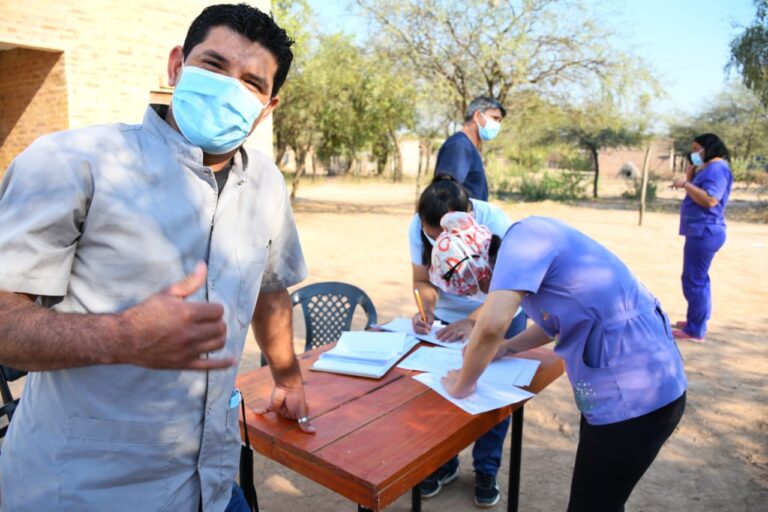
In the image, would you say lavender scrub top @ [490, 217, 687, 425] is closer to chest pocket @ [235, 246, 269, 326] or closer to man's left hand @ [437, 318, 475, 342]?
chest pocket @ [235, 246, 269, 326]

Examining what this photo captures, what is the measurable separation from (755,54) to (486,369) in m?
17.7

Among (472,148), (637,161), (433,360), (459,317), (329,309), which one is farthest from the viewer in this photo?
(637,161)

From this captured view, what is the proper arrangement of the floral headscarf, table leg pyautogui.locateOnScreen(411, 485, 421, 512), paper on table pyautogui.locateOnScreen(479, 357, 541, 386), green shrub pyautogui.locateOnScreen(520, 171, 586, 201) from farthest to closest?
green shrub pyautogui.locateOnScreen(520, 171, 586, 201)
table leg pyautogui.locateOnScreen(411, 485, 421, 512)
paper on table pyautogui.locateOnScreen(479, 357, 541, 386)
the floral headscarf

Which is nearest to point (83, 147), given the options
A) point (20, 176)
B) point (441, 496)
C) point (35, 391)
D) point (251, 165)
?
point (20, 176)

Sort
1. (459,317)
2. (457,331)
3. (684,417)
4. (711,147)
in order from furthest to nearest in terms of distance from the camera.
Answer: (711,147), (684,417), (459,317), (457,331)

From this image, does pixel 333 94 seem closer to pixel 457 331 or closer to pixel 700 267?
pixel 700 267

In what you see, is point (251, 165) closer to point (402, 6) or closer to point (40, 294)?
point (40, 294)

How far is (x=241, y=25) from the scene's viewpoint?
4.42 feet

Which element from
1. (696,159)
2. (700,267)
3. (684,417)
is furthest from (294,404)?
(696,159)

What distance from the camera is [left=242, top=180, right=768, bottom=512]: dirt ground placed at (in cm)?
301

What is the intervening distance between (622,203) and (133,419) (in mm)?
22484

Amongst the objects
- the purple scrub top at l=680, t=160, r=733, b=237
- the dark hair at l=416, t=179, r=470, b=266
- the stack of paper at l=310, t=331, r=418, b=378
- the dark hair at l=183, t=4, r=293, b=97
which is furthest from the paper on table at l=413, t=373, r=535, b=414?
the purple scrub top at l=680, t=160, r=733, b=237

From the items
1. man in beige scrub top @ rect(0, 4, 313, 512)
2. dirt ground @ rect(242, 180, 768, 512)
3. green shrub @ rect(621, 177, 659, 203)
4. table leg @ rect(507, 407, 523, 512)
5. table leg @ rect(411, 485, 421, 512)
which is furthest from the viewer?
green shrub @ rect(621, 177, 659, 203)

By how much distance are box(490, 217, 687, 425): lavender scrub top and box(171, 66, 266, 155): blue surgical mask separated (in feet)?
2.91
